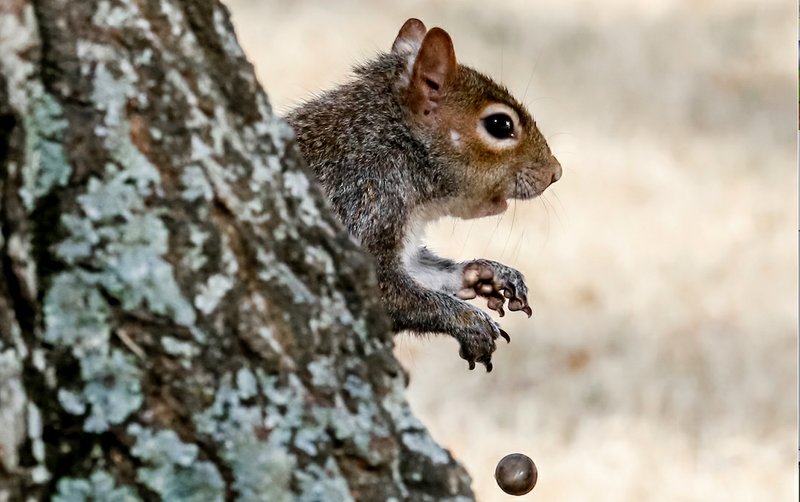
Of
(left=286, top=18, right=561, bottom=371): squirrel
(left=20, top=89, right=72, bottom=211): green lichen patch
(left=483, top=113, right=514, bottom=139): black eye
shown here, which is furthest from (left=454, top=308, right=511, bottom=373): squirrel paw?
(left=20, top=89, right=72, bottom=211): green lichen patch

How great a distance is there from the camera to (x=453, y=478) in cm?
176

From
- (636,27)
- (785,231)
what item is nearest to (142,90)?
(785,231)

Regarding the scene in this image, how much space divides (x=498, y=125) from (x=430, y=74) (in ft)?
0.63

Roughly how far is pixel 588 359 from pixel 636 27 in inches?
123

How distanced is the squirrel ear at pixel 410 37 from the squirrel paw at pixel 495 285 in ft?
1.55

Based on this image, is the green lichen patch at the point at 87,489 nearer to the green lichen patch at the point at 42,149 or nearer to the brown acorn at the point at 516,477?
the green lichen patch at the point at 42,149

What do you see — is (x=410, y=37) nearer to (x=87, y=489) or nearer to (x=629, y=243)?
(x=87, y=489)

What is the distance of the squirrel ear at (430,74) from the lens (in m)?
2.80

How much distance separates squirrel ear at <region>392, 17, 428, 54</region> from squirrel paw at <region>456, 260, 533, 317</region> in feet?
1.55

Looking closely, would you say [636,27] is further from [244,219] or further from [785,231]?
[244,219]

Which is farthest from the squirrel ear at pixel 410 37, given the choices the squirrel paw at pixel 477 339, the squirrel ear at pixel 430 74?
the squirrel paw at pixel 477 339

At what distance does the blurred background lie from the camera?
16.1 ft

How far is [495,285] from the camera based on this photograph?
279cm

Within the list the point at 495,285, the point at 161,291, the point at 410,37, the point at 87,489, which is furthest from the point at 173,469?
the point at 410,37
